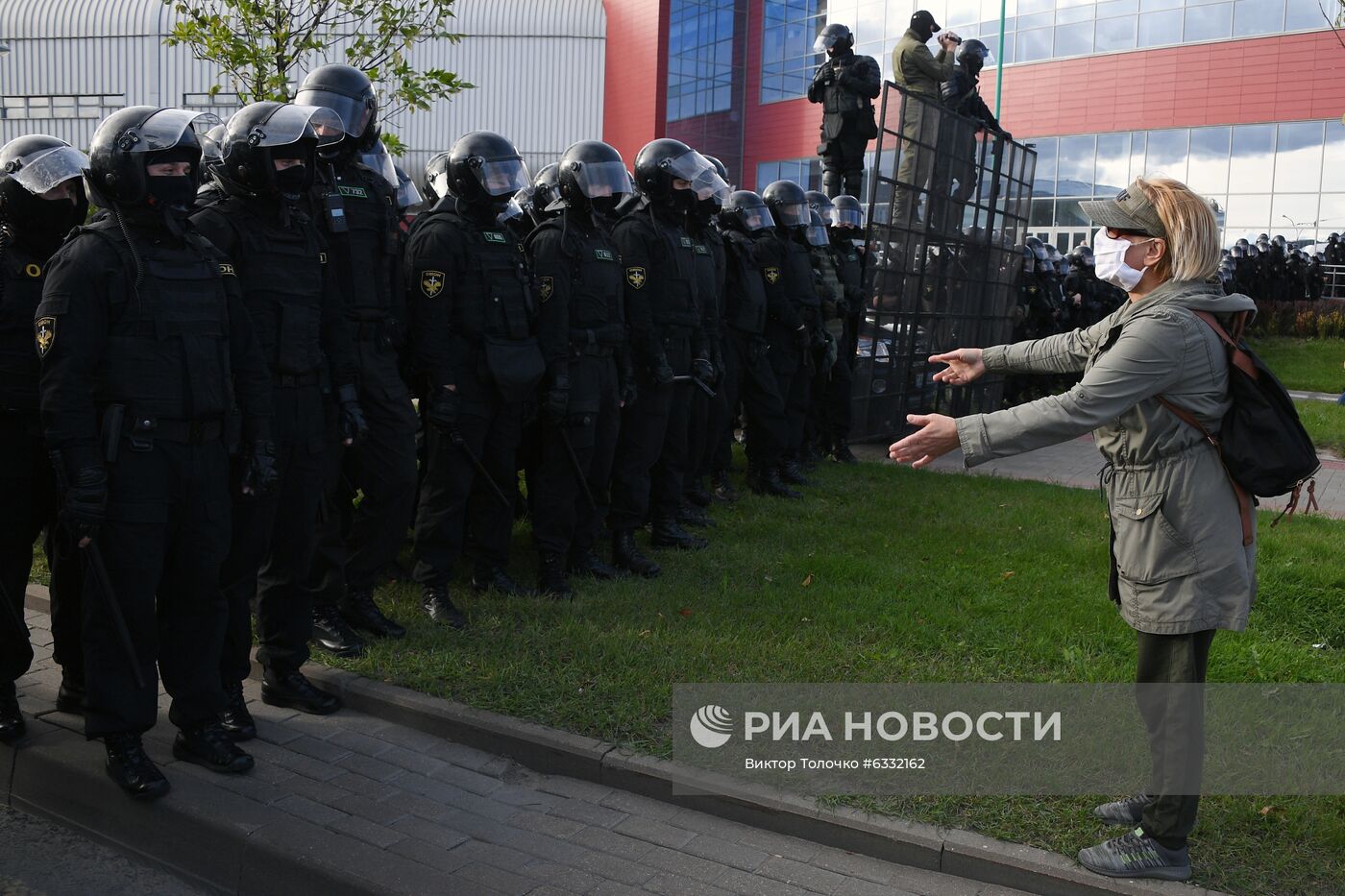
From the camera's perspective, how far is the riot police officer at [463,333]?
5480mm

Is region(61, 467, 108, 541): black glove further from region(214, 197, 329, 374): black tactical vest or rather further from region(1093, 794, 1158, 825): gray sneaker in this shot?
region(1093, 794, 1158, 825): gray sneaker

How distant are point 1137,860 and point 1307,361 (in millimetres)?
21720

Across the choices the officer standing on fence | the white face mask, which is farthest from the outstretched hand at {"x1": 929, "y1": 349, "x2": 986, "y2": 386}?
the officer standing on fence

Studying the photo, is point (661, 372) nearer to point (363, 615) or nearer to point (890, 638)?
point (890, 638)

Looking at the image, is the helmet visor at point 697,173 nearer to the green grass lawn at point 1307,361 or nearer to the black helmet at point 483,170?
the black helmet at point 483,170

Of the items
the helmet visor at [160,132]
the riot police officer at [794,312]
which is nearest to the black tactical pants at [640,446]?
the riot police officer at [794,312]

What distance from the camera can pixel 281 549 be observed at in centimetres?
459

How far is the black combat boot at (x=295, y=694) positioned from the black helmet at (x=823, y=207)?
664cm

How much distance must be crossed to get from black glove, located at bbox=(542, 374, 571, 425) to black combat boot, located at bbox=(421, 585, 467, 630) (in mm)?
1046

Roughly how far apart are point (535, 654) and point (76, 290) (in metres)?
2.27

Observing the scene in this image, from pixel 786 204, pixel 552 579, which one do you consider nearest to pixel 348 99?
pixel 552 579

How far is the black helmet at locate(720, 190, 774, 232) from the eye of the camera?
8680 millimetres

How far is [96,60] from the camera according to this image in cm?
3197

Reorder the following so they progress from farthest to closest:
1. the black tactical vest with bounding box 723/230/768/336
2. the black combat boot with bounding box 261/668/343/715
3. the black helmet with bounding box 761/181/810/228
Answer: the black helmet with bounding box 761/181/810/228 < the black tactical vest with bounding box 723/230/768/336 < the black combat boot with bounding box 261/668/343/715
